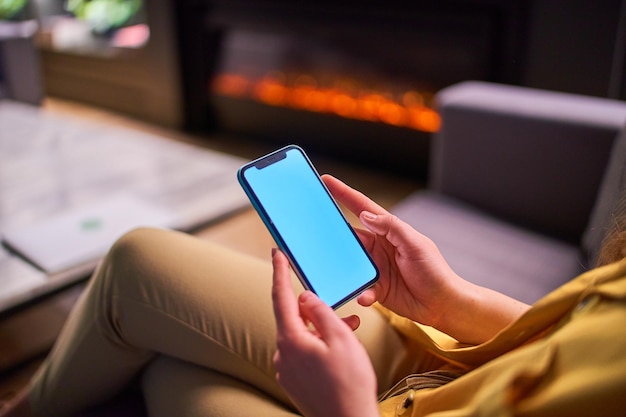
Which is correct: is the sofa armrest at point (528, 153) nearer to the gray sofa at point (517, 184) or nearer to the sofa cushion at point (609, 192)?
the gray sofa at point (517, 184)

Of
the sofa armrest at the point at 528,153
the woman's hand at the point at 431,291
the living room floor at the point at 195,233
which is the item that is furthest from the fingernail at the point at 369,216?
the sofa armrest at the point at 528,153

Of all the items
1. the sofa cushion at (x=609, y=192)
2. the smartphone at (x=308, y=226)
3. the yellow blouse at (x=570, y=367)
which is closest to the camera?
the yellow blouse at (x=570, y=367)

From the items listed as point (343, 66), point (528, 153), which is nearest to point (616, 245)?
point (528, 153)

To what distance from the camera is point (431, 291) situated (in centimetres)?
75

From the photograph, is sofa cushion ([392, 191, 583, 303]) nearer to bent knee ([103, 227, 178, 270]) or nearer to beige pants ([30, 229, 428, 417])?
beige pants ([30, 229, 428, 417])

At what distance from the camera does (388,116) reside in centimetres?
260

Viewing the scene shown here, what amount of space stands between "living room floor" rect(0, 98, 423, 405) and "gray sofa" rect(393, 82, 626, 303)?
277 mm

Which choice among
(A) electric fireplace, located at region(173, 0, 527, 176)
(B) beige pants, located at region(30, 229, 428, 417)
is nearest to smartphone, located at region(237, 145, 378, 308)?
(B) beige pants, located at region(30, 229, 428, 417)

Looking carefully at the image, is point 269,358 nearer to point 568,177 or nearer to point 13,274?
point 13,274

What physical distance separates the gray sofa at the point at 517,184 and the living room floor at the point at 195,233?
28 cm

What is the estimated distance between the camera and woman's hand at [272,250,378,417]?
0.53 meters

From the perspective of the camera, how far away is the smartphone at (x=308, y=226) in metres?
0.70

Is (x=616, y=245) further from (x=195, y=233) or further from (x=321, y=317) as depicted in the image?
(x=195, y=233)

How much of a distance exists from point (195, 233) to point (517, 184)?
0.82 meters
